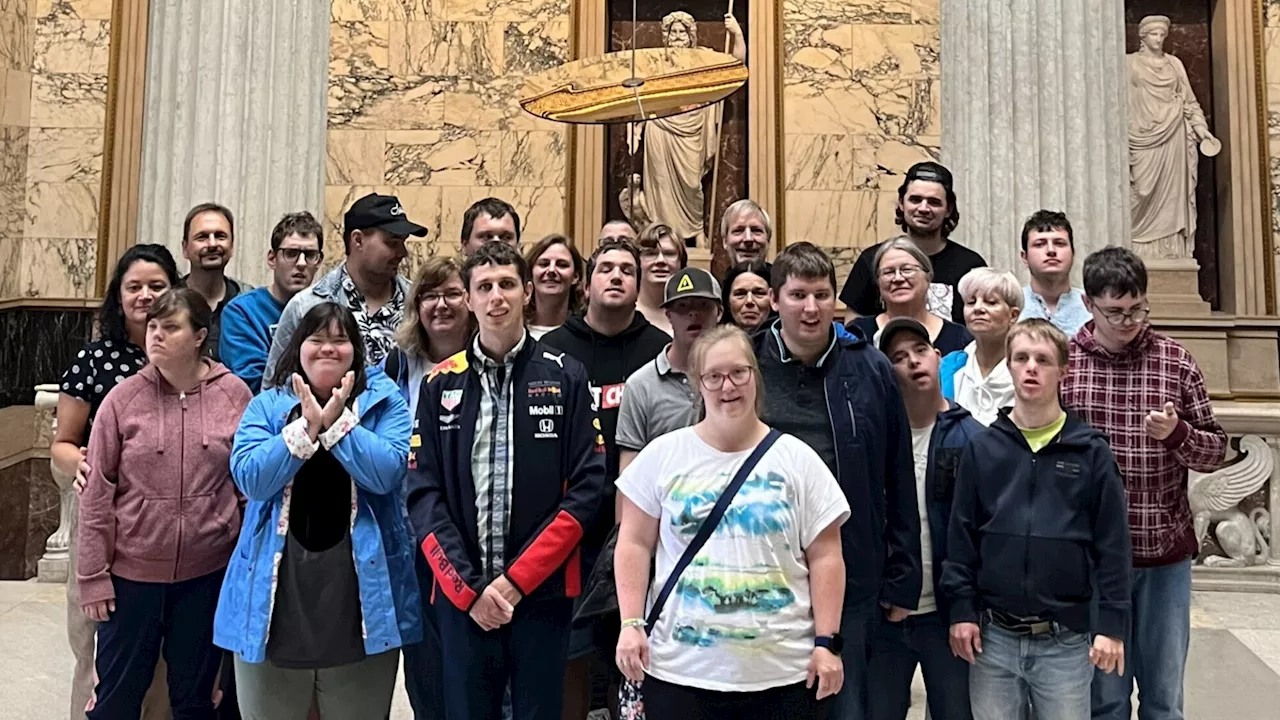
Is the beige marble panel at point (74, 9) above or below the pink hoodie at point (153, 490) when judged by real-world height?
above

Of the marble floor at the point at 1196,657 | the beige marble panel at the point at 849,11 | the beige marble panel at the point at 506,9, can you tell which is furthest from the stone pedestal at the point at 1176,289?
the beige marble panel at the point at 506,9

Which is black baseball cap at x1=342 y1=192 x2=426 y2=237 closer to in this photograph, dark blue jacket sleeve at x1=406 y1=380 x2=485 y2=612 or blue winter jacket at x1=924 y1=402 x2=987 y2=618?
dark blue jacket sleeve at x1=406 y1=380 x2=485 y2=612

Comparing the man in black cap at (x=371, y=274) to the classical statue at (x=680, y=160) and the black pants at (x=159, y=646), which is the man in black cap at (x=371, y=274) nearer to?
the black pants at (x=159, y=646)

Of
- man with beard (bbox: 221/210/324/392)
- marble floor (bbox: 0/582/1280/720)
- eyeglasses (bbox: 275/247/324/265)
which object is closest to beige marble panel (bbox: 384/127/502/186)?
marble floor (bbox: 0/582/1280/720)

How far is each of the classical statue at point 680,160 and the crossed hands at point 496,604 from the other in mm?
7735

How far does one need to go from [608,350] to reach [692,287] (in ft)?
1.96

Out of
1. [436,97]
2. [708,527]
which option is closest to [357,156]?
[436,97]

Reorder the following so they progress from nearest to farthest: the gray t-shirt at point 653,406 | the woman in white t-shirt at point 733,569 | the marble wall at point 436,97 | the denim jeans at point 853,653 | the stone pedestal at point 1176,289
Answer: the woman in white t-shirt at point 733,569 → the denim jeans at point 853,653 → the gray t-shirt at point 653,406 → the stone pedestal at point 1176,289 → the marble wall at point 436,97

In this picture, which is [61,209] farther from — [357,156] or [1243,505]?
[1243,505]

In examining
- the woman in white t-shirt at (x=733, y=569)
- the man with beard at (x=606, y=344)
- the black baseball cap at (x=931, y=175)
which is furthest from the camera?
the black baseball cap at (x=931, y=175)

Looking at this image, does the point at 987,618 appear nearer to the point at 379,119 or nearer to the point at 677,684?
the point at 677,684

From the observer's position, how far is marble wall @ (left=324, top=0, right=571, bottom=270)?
36.3 feet

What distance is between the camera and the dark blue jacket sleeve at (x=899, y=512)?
3.24 metres

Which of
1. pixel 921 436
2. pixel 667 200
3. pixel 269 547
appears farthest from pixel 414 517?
pixel 667 200
